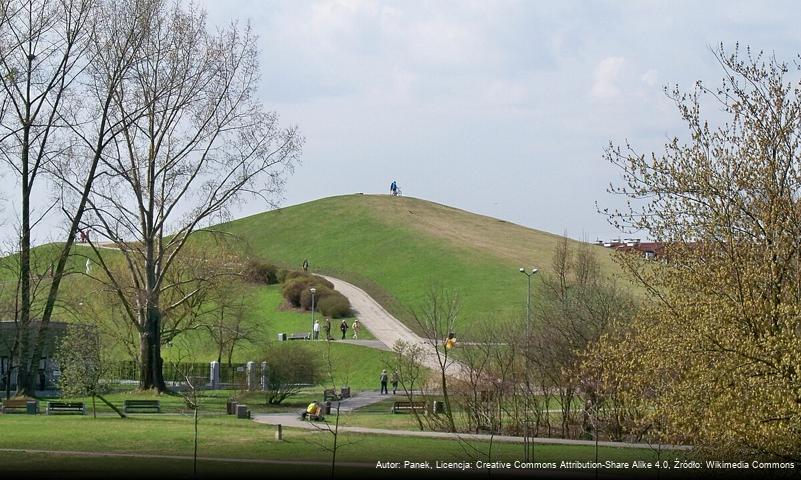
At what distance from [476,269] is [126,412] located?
2596 inches

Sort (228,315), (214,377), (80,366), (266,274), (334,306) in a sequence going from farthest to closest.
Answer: (266,274), (334,306), (228,315), (214,377), (80,366)

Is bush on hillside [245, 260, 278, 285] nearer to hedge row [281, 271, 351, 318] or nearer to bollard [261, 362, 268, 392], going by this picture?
hedge row [281, 271, 351, 318]

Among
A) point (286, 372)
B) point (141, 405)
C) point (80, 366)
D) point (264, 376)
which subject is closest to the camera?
point (80, 366)

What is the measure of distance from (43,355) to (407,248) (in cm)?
6431

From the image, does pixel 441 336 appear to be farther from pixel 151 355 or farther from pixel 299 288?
pixel 299 288

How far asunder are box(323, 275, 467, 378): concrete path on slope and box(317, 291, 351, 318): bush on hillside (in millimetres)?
1101

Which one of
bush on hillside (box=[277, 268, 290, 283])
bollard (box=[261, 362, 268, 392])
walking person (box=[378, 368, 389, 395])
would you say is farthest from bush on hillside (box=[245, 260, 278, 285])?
bollard (box=[261, 362, 268, 392])

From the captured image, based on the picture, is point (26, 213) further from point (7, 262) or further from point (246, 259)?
point (246, 259)

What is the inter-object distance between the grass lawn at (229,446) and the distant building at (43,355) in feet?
57.6

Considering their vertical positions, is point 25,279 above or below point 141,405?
above

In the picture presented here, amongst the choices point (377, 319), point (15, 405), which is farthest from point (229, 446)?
point (377, 319)

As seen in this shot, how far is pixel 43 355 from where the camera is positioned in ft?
173

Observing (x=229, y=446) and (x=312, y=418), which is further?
(x=312, y=418)

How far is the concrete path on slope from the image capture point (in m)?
74.2
